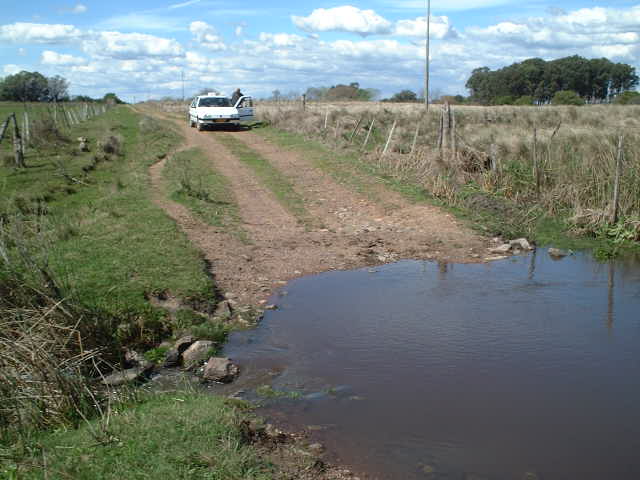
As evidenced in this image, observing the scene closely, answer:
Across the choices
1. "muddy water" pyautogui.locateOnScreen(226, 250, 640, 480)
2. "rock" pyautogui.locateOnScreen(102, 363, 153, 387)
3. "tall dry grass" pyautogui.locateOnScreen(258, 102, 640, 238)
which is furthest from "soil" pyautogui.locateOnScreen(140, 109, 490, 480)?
"rock" pyautogui.locateOnScreen(102, 363, 153, 387)

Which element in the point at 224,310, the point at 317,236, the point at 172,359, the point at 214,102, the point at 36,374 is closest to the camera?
the point at 36,374

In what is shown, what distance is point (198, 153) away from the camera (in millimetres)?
21469

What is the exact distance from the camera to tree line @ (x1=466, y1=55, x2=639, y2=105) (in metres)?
81.0

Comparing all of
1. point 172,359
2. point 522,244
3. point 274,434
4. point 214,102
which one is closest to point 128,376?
point 172,359

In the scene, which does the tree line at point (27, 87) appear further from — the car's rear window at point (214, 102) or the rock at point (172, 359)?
the rock at point (172, 359)

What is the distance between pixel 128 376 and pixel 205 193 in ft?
28.6

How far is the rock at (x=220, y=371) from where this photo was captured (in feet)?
21.3

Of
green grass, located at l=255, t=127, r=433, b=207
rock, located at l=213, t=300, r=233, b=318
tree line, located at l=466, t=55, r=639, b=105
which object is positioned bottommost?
rock, located at l=213, t=300, r=233, b=318

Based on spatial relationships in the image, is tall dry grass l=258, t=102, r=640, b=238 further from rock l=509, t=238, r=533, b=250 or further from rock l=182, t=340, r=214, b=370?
rock l=182, t=340, r=214, b=370

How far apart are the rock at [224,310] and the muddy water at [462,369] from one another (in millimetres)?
511

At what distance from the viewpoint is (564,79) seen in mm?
80375

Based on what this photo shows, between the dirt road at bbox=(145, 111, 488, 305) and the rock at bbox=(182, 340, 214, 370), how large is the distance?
176 centimetres

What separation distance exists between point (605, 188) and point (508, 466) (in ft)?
32.8

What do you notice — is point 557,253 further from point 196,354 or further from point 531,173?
point 196,354
